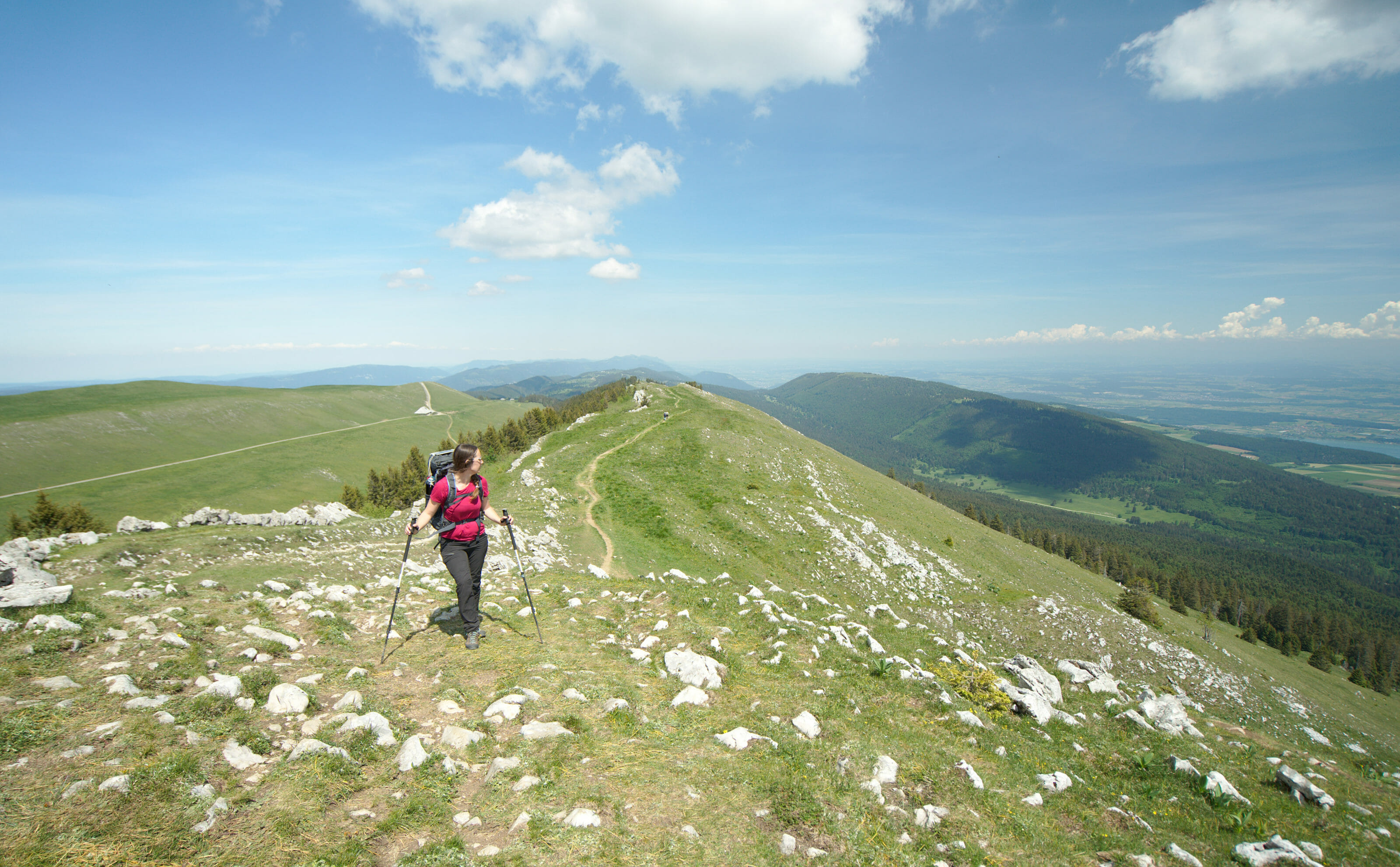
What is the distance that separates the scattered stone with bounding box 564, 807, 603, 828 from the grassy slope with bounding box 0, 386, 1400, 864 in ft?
0.35

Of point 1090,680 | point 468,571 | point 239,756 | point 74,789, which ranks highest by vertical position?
point 468,571

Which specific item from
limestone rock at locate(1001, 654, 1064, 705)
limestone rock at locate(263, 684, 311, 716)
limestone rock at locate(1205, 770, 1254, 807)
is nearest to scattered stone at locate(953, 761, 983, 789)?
limestone rock at locate(1205, 770, 1254, 807)

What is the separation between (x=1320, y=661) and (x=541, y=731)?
12470 centimetres

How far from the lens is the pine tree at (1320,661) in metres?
76.0

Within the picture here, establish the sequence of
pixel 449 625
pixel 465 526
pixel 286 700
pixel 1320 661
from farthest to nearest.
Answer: pixel 1320 661
pixel 449 625
pixel 465 526
pixel 286 700

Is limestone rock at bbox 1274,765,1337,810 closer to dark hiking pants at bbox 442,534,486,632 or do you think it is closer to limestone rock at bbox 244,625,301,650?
dark hiking pants at bbox 442,534,486,632

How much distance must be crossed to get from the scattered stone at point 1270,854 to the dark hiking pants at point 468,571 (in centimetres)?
1355

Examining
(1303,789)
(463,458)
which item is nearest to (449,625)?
(463,458)

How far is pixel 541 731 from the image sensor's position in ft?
25.4

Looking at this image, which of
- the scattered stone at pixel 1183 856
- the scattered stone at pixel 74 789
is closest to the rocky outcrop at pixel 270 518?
the scattered stone at pixel 74 789

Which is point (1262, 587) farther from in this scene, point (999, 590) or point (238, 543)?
point (238, 543)

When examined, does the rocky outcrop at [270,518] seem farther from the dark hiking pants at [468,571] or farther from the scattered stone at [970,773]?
the scattered stone at [970,773]

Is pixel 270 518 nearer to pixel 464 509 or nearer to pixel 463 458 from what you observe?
pixel 464 509

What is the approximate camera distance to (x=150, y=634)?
8820 mm
